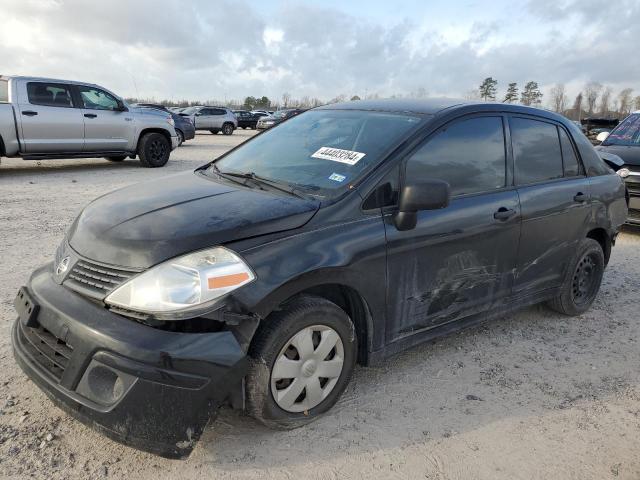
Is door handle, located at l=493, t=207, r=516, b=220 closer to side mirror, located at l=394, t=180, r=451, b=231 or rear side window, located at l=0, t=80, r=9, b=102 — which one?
side mirror, located at l=394, t=180, r=451, b=231

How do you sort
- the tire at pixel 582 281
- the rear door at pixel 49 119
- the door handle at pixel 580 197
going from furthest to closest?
the rear door at pixel 49 119, the tire at pixel 582 281, the door handle at pixel 580 197

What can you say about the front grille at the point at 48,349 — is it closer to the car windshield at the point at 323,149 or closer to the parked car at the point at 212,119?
the car windshield at the point at 323,149

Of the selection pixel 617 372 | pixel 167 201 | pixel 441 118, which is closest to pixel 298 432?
pixel 167 201

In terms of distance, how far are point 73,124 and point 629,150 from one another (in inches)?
389

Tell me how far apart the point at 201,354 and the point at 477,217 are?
1938mm

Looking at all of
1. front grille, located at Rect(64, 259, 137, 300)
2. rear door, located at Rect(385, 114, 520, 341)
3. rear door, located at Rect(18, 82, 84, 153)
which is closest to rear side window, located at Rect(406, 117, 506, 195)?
rear door, located at Rect(385, 114, 520, 341)

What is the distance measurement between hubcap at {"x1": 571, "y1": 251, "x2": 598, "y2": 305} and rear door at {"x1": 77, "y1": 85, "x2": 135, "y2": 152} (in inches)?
383

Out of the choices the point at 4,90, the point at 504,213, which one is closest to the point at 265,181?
the point at 504,213

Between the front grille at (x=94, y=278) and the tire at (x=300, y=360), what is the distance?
2.23 feet

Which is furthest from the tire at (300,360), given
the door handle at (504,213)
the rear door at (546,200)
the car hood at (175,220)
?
the rear door at (546,200)

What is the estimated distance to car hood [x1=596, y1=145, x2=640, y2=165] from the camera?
22.9ft

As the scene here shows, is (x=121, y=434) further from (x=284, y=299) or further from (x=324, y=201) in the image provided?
(x=324, y=201)

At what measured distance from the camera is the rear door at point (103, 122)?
10641mm

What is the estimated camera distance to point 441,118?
124 inches
